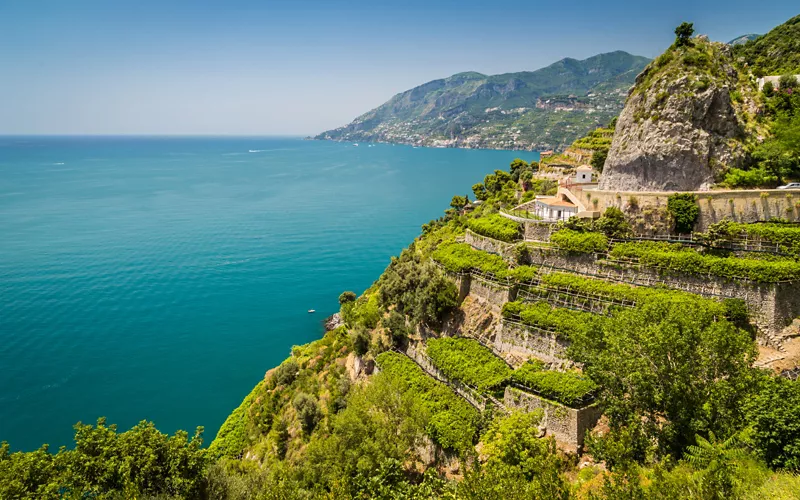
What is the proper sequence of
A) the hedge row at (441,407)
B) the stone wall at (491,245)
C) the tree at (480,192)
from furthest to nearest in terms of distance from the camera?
the tree at (480,192) → the stone wall at (491,245) → the hedge row at (441,407)

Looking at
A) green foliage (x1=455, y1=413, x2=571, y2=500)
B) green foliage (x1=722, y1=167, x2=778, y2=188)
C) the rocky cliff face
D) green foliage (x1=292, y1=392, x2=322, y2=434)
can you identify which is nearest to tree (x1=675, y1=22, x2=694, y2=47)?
the rocky cliff face

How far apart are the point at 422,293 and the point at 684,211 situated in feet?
61.9

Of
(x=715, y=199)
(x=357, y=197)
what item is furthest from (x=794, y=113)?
(x=357, y=197)

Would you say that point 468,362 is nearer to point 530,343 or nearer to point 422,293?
point 530,343

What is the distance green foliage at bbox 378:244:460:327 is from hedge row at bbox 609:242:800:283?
39.6 ft

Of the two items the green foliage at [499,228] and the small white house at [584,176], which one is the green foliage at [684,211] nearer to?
the green foliage at [499,228]

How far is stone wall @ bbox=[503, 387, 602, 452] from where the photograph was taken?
21.0 meters

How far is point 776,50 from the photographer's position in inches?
2215

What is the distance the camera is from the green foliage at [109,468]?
17.9 meters

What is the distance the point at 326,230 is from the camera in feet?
329

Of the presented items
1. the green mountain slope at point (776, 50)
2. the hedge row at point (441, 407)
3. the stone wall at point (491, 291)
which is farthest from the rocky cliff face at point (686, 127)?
the hedge row at point (441, 407)

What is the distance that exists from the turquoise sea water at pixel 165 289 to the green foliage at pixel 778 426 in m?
40.2

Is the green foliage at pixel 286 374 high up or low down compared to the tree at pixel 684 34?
down

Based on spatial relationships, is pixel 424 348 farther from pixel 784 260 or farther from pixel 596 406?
pixel 784 260
